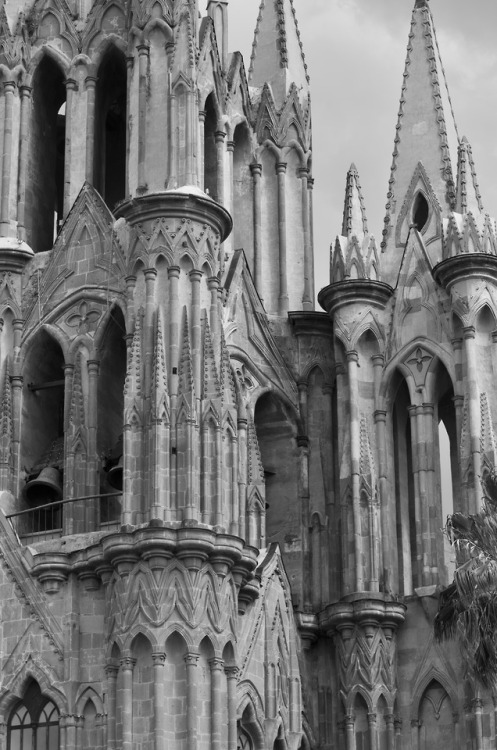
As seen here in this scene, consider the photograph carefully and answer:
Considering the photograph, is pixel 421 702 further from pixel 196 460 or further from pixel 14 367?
pixel 14 367

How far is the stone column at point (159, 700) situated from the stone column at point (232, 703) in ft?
4.46

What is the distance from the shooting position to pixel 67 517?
43812 mm

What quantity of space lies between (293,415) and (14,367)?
589 cm

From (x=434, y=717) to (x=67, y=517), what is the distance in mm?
7739

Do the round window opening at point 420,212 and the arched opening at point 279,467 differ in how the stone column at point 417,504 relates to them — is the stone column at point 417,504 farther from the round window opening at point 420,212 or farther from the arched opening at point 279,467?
the round window opening at point 420,212

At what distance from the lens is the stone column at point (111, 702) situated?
4031cm

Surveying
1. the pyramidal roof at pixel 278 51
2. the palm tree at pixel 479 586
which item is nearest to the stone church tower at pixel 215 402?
the pyramidal roof at pixel 278 51

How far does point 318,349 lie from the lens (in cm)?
4884

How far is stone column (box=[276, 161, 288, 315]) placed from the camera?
49750mm

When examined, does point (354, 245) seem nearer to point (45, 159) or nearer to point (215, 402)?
point (45, 159)

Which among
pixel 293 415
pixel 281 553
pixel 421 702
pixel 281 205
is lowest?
pixel 421 702

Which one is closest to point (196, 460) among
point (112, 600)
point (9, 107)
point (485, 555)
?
point (112, 600)

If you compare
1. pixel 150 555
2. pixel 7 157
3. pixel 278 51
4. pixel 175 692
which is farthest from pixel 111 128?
pixel 175 692

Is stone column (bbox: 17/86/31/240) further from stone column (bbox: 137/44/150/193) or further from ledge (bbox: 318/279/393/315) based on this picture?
ledge (bbox: 318/279/393/315)
